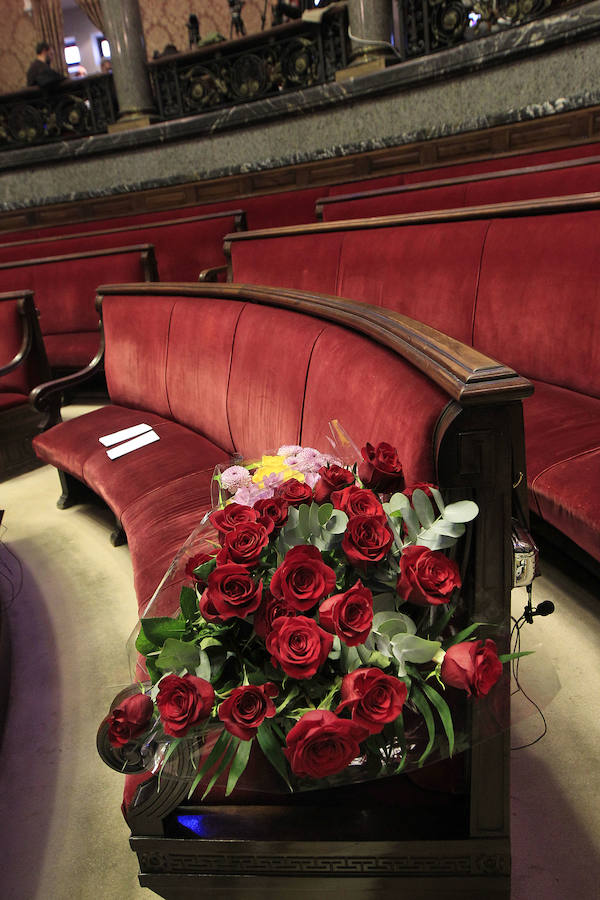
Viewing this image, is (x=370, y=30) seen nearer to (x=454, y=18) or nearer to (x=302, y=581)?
(x=454, y=18)

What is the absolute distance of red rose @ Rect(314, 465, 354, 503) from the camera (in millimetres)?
880

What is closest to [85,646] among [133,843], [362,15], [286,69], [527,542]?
[133,843]

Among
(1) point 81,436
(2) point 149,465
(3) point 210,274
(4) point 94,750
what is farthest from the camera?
(3) point 210,274

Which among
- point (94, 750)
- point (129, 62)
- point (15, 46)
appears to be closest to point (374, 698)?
point (94, 750)

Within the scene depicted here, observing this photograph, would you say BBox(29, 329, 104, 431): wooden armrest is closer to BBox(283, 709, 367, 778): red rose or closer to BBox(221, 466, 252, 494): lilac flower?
BBox(221, 466, 252, 494): lilac flower

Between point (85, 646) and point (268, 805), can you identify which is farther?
point (85, 646)

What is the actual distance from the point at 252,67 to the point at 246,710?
6.32 m

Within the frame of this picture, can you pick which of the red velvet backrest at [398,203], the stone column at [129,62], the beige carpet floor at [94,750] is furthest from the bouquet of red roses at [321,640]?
the stone column at [129,62]

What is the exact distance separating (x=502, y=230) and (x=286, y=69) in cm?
434

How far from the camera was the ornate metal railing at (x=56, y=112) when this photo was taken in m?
6.91

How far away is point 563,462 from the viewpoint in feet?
5.43

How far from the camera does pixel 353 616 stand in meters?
0.72

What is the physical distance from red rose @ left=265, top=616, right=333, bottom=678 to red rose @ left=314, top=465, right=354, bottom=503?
0.65ft

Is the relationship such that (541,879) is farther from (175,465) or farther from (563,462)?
(175,465)
